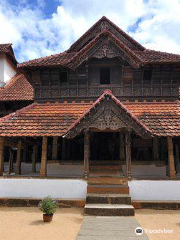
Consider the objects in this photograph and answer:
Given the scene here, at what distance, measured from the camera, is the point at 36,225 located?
22.7ft

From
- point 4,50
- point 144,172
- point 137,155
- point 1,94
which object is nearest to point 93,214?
point 144,172

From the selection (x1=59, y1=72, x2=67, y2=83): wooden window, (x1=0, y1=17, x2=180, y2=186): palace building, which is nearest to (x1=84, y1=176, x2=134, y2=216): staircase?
(x1=0, y1=17, x2=180, y2=186): palace building

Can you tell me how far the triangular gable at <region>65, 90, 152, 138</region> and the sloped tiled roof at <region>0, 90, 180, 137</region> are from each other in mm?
321

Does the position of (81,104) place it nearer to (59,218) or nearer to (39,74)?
(39,74)

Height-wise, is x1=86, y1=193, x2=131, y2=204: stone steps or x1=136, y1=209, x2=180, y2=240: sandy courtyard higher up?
x1=86, y1=193, x2=131, y2=204: stone steps

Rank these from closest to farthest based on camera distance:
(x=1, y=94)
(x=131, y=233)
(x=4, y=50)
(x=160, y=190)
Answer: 1. (x=131, y=233)
2. (x=160, y=190)
3. (x=1, y=94)
4. (x=4, y=50)

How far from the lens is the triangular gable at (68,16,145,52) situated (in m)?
15.4

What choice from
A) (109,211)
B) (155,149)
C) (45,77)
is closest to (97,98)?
(45,77)

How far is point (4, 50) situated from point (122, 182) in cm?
1807

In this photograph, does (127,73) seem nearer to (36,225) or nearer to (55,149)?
(55,149)

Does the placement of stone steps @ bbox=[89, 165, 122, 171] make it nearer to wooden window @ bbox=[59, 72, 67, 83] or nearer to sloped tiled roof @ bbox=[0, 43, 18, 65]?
wooden window @ bbox=[59, 72, 67, 83]

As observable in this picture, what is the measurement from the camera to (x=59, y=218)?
25.4 feet

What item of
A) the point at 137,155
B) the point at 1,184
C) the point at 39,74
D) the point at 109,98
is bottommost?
the point at 1,184

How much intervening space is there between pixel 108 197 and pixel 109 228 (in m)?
2.37
